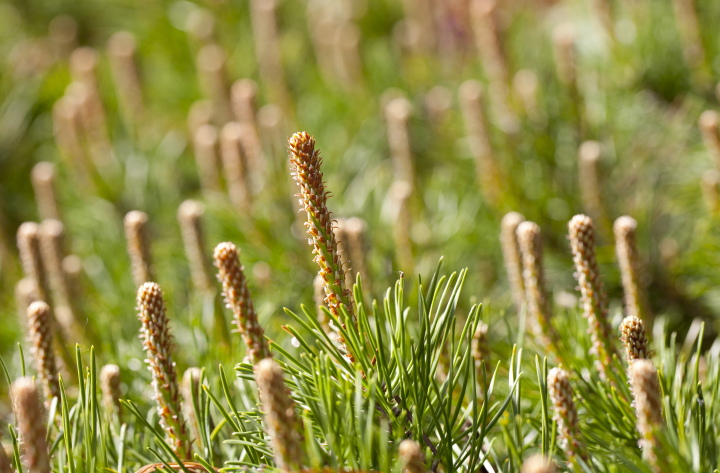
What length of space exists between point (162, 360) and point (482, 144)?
1.53 ft

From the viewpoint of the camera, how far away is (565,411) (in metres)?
0.32

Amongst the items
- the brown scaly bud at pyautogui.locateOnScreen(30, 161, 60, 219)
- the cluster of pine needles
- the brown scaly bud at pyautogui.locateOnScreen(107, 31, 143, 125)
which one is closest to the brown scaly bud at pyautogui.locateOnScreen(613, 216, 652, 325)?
the cluster of pine needles

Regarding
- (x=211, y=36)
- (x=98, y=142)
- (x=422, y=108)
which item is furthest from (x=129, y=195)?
(x=422, y=108)

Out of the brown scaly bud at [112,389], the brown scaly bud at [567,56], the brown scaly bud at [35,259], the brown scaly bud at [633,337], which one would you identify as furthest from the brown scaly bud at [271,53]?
the brown scaly bud at [633,337]

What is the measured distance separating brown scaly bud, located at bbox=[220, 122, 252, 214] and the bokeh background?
0.05ft

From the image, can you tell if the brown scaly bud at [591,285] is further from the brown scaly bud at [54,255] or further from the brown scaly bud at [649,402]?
the brown scaly bud at [54,255]

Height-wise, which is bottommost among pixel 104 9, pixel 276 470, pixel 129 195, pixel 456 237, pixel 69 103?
pixel 276 470

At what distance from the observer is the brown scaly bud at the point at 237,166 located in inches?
26.7

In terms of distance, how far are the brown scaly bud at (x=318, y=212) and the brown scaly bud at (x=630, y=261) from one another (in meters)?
0.19

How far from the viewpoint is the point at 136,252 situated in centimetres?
52

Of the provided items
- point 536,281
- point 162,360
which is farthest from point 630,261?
point 162,360

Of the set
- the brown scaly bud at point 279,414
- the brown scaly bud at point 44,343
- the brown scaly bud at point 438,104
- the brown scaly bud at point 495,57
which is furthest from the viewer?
the brown scaly bud at point 438,104

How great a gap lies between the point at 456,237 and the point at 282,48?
22.2 inches

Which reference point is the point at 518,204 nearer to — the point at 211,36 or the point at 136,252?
the point at 136,252
